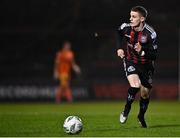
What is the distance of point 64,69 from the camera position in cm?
2566

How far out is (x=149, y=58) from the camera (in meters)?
12.4

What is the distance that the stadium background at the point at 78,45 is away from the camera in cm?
2561

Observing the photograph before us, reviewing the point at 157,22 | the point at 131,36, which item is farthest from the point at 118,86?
the point at 131,36

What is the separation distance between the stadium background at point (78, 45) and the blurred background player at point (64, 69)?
478mm

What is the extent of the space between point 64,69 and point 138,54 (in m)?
13.4

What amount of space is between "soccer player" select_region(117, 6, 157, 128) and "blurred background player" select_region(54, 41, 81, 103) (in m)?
12.1

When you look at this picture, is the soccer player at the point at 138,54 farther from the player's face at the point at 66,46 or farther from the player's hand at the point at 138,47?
the player's face at the point at 66,46

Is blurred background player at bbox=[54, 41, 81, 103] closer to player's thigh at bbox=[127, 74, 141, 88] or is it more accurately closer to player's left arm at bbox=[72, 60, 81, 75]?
player's left arm at bbox=[72, 60, 81, 75]

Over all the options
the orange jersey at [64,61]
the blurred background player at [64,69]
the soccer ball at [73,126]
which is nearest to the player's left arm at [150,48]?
the soccer ball at [73,126]

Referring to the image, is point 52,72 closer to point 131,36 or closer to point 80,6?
point 80,6

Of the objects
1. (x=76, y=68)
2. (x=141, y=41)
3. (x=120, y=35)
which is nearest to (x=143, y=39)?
(x=141, y=41)

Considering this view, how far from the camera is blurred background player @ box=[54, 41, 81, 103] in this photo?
24984 mm

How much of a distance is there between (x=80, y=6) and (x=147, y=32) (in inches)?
563

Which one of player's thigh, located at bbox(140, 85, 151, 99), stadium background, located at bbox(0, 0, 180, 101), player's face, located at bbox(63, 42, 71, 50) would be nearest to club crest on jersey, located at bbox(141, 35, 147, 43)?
player's thigh, located at bbox(140, 85, 151, 99)
